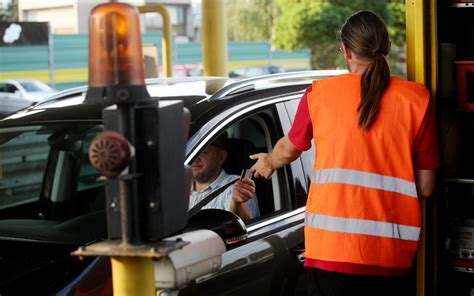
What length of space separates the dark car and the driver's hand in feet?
0.43

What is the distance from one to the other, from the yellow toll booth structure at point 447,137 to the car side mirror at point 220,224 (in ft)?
3.08

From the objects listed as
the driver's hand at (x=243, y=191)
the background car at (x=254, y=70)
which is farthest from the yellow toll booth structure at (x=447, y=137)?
the background car at (x=254, y=70)

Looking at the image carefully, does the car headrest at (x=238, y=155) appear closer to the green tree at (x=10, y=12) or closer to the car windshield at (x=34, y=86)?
the green tree at (x=10, y=12)

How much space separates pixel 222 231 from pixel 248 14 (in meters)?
44.8

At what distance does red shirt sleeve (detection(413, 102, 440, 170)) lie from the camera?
4.05 meters

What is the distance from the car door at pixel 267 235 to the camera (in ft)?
14.8

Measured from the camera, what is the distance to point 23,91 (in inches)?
934

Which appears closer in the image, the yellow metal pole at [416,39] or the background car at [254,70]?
the yellow metal pole at [416,39]

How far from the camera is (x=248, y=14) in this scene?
48500 millimetres

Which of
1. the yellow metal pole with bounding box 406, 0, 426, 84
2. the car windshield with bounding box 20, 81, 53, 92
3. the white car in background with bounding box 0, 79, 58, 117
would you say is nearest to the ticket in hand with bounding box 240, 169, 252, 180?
the yellow metal pole with bounding box 406, 0, 426, 84

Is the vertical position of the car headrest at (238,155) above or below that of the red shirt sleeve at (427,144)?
below

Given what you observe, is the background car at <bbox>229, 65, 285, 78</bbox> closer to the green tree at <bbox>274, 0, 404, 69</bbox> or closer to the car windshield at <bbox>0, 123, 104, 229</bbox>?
the green tree at <bbox>274, 0, 404, 69</bbox>

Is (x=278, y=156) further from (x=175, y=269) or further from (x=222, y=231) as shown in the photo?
(x=175, y=269)

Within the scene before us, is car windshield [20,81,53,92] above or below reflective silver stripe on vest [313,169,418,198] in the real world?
below
